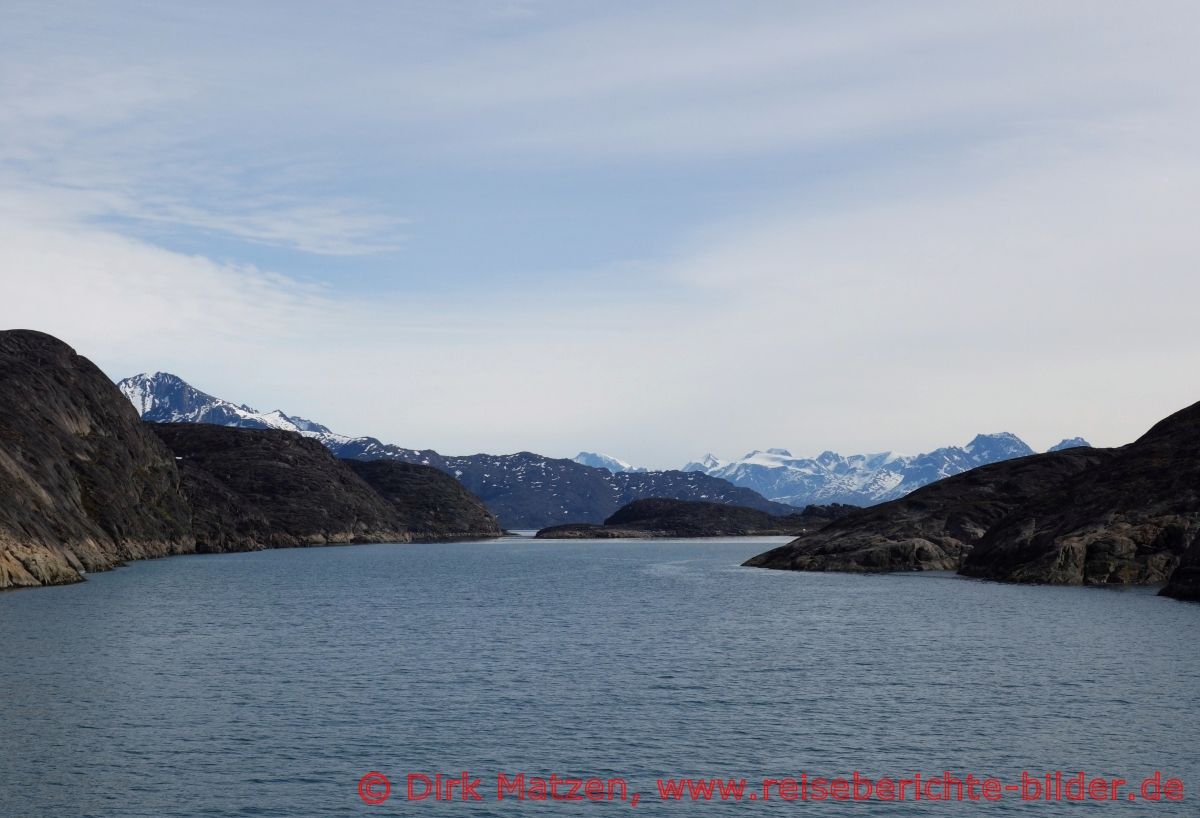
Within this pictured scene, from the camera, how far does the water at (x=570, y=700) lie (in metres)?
41.7

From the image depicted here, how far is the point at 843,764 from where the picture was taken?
146 feet

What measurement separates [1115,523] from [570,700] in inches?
4144

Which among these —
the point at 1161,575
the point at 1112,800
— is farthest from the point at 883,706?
the point at 1161,575

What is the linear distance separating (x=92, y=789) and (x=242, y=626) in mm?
56250

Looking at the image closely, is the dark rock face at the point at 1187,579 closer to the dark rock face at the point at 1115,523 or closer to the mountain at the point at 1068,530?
the mountain at the point at 1068,530

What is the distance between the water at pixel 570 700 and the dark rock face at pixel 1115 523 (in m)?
22.3

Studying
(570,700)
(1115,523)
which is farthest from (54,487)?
(1115,523)

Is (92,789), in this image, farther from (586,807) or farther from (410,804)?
(586,807)

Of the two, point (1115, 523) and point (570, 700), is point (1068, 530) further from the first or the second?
point (570, 700)

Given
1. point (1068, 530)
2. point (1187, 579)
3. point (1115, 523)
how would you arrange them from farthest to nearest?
point (1068, 530), point (1115, 523), point (1187, 579)

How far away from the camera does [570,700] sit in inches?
2299

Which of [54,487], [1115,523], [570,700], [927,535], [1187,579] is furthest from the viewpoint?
[927,535]

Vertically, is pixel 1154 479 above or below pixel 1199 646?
Result: above

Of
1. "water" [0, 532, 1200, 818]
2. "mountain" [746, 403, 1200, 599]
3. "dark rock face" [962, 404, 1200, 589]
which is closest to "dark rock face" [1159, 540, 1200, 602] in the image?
"mountain" [746, 403, 1200, 599]
